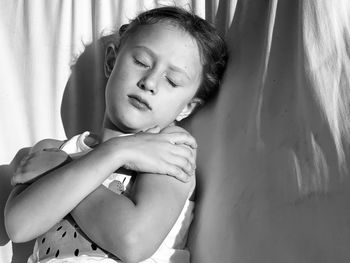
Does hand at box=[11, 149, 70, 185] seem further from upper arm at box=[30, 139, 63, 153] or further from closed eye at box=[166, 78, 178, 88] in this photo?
closed eye at box=[166, 78, 178, 88]

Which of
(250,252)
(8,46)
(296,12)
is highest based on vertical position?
(296,12)

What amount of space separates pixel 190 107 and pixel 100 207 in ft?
1.13

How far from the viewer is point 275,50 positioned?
39.4 inches

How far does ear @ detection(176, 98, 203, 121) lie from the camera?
121 cm

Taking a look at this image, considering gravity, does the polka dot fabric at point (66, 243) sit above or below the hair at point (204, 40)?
below

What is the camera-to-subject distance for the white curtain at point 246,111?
83 cm

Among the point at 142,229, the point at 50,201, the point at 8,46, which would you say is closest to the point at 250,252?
the point at 142,229

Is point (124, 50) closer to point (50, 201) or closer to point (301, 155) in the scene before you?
point (50, 201)

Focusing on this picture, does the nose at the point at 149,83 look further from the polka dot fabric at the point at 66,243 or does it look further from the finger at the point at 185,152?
the polka dot fabric at the point at 66,243

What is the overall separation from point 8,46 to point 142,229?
0.60m

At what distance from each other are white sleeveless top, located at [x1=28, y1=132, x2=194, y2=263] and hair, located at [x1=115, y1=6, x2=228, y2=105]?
21cm

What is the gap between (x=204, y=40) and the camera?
1.17 m

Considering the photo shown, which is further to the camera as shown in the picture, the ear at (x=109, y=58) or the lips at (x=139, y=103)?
the ear at (x=109, y=58)

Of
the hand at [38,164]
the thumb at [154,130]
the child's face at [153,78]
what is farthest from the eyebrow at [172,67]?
the hand at [38,164]
